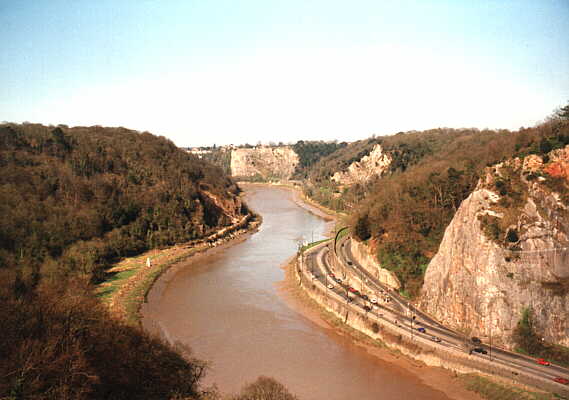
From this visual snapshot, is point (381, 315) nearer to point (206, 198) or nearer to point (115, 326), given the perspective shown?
point (115, 326)

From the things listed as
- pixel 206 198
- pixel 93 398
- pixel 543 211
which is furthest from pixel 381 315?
pixel 206 198

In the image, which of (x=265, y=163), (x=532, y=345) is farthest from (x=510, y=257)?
(x=265, y=163)

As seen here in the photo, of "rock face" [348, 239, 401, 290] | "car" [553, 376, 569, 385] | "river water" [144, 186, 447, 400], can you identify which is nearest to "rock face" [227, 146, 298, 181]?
"river water" [144, 186, 447, 400]

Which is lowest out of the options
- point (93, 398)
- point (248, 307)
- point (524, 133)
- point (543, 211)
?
point (248, 307)

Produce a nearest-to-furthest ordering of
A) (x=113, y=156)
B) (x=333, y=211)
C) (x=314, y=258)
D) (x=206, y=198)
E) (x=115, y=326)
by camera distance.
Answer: (x=115, y=326) < (x=314, y=258) < (x=113, y=156) < (x=206, y=198) < (x=333, y=211)

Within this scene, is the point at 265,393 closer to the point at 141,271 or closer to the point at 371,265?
the point at 371,265

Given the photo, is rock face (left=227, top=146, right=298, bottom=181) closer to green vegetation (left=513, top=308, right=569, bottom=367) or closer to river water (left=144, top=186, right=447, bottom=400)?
river water (left=144, top=186, right=447, bottom=400)

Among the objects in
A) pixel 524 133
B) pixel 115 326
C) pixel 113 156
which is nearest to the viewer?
pixel 115 326
